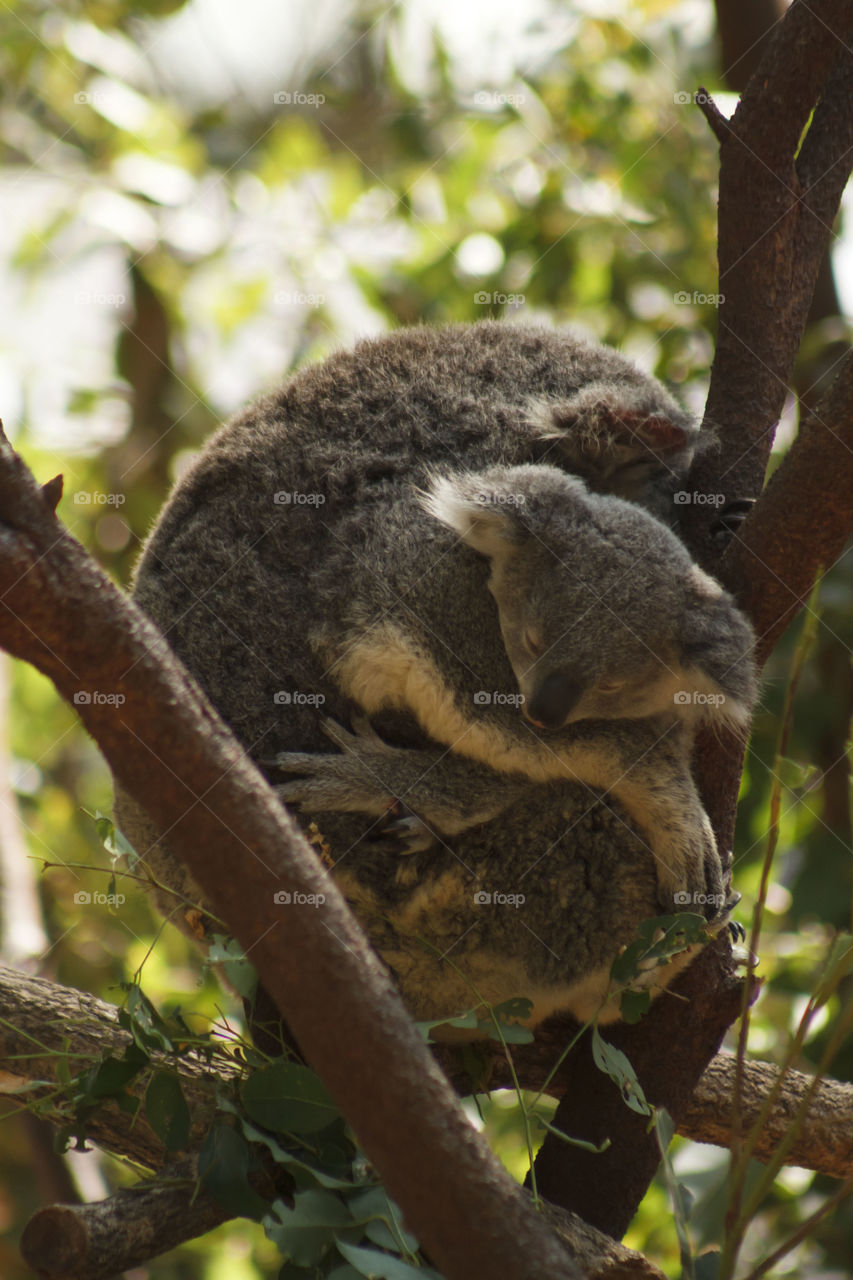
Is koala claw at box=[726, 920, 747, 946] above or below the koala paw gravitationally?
below

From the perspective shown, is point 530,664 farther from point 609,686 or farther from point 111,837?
point 111,837

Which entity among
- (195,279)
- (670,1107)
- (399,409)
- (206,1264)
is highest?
(195,279)

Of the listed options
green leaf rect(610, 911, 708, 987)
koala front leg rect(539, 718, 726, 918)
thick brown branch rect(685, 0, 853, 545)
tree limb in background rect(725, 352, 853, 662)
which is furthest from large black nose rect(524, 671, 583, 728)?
thick brown branch rect(685, 0, 853, 545)

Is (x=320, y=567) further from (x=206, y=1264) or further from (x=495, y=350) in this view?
(x=206, y=1264)

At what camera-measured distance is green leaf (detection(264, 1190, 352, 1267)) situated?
6.71ft

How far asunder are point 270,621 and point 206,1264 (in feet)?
12.2

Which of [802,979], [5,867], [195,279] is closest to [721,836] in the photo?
[802,979]

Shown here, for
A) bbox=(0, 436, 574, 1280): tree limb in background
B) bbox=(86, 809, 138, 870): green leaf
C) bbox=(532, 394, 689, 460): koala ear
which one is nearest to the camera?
bbox=(0, 436, 574, 1280): tree limb in background

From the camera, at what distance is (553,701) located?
2477 mm

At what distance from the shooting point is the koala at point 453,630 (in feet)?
8.47

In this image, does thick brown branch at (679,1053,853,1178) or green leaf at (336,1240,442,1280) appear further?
thick brown branch at (679,1053,853,1178)

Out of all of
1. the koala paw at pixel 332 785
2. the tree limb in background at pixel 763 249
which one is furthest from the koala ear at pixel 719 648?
the koala paw at pixel 332 785

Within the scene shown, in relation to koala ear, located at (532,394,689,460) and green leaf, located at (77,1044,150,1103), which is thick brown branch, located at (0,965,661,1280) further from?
koala ear, located at (532,394,689,460)

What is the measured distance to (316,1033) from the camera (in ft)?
5.06
